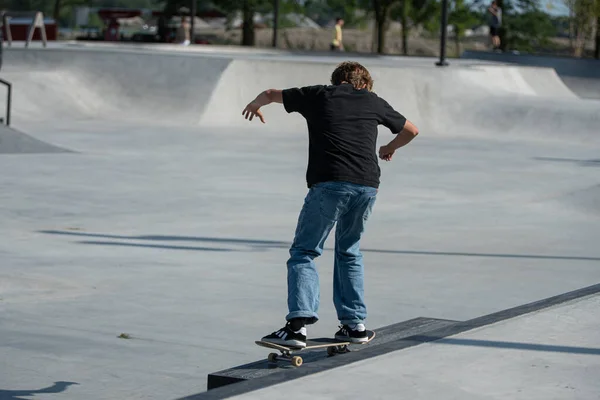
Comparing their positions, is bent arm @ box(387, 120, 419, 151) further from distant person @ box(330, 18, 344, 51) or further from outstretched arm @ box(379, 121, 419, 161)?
distant person @ box(330, 18, 344, 51)

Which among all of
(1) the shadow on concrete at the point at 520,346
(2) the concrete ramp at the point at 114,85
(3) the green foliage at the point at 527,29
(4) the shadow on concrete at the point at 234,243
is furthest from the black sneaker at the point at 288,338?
(3) the green foliage at the point at 527,29

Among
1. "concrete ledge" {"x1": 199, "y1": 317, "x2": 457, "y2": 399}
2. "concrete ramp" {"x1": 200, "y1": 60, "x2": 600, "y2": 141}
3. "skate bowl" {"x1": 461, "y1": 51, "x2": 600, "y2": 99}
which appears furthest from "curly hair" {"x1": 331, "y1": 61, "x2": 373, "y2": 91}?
"skate bowl" {"x1": 461, "y1": 51, "x2": 600, "y2": 99}

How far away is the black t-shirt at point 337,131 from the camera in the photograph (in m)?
6.28

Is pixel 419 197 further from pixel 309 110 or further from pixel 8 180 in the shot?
pixel 309 110

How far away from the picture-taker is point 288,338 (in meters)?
6.22

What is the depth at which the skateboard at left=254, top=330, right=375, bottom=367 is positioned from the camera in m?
6.13

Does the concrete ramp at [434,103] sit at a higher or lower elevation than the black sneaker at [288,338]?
lower

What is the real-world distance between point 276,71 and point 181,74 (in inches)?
83.0

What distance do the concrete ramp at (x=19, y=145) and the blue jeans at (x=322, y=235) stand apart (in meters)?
13.0

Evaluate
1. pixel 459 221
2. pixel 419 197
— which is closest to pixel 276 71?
pixel 419 197

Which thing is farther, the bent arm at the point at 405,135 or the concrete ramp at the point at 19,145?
the concrete ramp at the point at 19,145

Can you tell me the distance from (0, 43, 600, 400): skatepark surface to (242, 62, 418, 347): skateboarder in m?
0.59

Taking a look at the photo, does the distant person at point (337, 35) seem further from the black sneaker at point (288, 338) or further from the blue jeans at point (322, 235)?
the black sneaker at point (288, 338)

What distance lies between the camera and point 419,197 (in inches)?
617
